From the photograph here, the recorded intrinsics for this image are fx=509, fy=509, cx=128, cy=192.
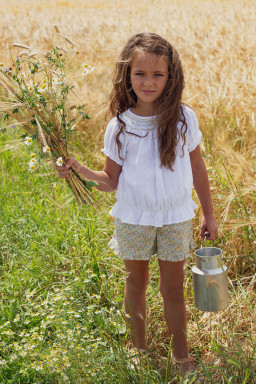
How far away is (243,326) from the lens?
7.99ft

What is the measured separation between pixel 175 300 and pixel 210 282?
186 mm

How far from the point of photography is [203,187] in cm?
222

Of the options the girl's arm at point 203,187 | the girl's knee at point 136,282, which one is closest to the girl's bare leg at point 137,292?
the girl's knee at point 136,282

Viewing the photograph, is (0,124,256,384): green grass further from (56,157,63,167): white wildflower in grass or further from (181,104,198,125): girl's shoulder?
(181,104,198,125): girl's shoulder

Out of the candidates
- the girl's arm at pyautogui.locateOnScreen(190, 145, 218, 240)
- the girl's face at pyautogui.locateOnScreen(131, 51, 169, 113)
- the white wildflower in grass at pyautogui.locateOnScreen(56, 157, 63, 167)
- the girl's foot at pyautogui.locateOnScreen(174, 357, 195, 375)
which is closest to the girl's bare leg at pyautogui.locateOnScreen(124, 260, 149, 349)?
the girl's foot at pyautogui.locateOnScreen(174, 357, 195, 375)

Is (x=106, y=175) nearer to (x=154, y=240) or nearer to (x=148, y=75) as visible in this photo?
(x=154, y=240)

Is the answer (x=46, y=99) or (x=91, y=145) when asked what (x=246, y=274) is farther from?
(x=91, y=145)

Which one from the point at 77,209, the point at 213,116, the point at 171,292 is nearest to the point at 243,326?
the point at 171,292

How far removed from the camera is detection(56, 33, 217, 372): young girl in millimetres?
2014

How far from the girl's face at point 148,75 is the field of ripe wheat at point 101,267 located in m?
0.23

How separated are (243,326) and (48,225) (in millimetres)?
1346

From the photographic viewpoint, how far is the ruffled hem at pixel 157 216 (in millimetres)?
2031

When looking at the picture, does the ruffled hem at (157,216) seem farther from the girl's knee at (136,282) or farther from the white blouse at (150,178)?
the girl's knee at (136,282)

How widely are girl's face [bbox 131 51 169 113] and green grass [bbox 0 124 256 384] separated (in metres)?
0.51
